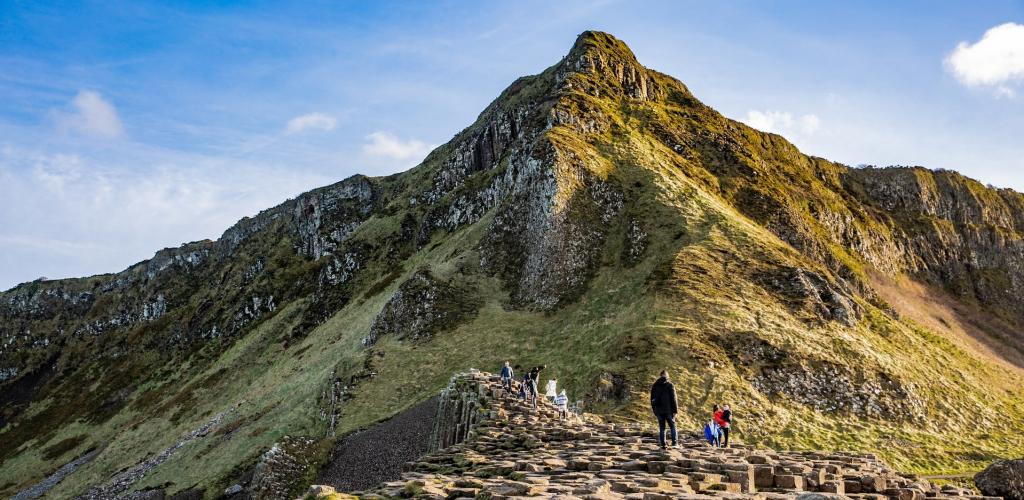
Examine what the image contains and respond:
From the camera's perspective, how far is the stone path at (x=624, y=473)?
16.7 meters

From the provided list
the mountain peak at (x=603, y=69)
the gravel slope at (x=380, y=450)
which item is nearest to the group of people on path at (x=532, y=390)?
the gravel slope at (x=380, y=450)

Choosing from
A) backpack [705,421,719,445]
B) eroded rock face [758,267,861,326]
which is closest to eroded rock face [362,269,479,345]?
eroded rock face [758,267,861,326]

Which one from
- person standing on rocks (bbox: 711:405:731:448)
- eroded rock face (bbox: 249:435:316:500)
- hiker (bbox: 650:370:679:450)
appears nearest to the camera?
hiker (bbox: 650:370:679:450)

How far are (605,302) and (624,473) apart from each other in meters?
57.8

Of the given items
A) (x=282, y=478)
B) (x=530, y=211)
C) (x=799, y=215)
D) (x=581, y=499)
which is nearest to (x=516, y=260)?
(x=530, y=211)

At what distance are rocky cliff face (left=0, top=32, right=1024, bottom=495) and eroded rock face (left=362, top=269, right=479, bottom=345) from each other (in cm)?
36

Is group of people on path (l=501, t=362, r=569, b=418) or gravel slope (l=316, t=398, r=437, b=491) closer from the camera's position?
group of people on path (l=501, t=362, r=569, b=418)

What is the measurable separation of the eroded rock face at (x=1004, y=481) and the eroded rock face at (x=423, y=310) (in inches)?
2527

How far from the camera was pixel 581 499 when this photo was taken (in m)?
14.6

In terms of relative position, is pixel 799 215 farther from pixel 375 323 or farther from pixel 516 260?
pixel 375 323

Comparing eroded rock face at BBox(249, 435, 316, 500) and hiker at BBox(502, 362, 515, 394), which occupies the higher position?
hiker at BBox(502, 362, 515, 394)

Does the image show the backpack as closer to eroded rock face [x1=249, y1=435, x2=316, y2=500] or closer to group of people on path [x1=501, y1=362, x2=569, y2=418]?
group of people on path [x1=501, y1=362, x2=569, y2=418]

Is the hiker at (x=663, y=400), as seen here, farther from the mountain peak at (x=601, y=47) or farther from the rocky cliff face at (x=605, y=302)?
the mountain peak at (x=601, y=47)

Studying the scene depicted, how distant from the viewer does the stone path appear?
54.7 feet
